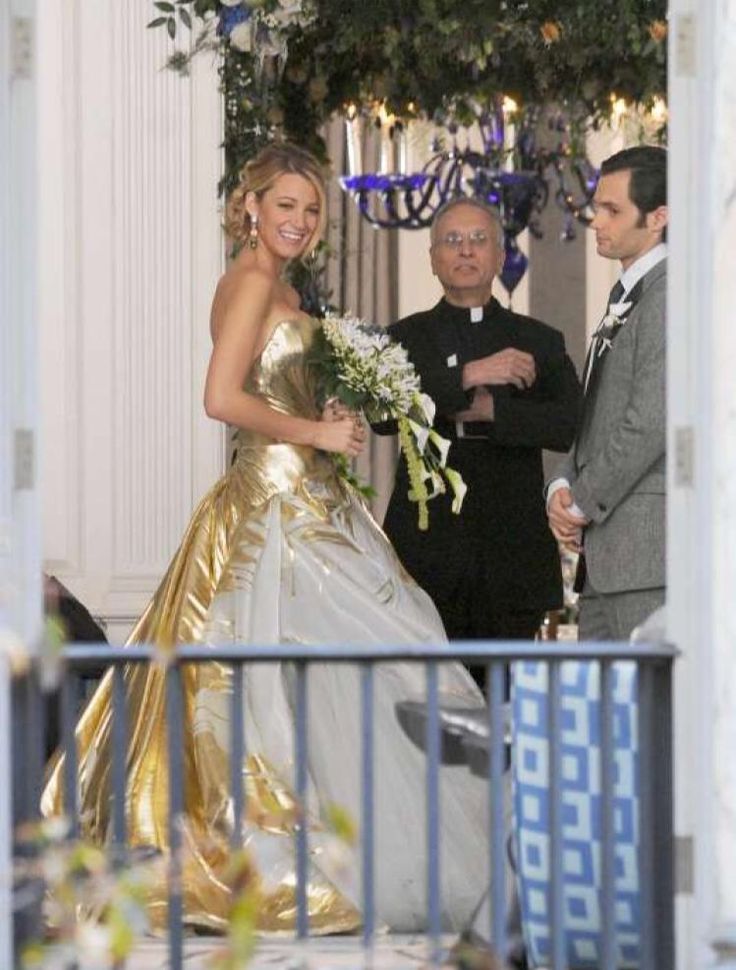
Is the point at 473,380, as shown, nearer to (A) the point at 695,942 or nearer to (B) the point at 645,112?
(B) the point at 645,112

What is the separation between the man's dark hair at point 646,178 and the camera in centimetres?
548

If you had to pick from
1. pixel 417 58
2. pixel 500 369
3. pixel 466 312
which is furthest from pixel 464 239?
pixel 417 58

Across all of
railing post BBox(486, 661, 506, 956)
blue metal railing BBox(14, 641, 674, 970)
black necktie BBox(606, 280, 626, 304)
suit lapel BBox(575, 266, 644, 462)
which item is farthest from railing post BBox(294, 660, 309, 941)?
black necktie BBox(606, 280, 626, 304)

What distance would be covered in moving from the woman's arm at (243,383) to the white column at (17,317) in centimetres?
167

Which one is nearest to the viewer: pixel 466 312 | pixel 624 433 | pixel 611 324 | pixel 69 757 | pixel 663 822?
pixel 69 757

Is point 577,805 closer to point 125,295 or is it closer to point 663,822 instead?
point 663,822

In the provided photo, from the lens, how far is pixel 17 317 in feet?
13.0

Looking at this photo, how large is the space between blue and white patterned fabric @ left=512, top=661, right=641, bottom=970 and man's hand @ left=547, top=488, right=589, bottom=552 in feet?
4.34

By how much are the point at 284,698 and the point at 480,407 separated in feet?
4.21

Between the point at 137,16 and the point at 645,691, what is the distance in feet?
13.4

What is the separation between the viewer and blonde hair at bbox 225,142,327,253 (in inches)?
226

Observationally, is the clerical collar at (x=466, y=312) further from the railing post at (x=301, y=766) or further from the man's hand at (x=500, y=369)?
the railing post at (x=301, y=766)

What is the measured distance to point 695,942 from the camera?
3.92 metres

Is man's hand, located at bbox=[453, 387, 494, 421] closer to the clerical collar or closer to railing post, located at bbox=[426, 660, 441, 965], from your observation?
the clerical collar
